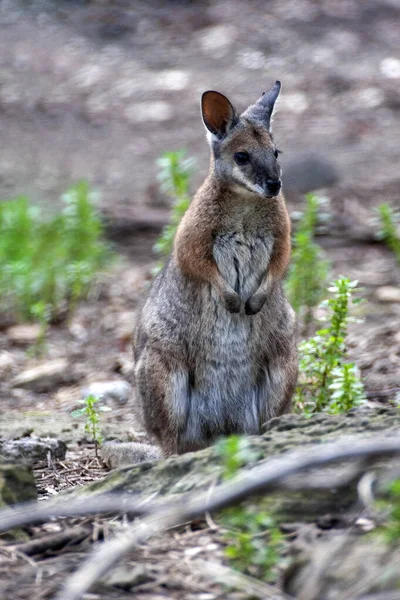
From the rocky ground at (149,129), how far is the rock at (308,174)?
0.05ft

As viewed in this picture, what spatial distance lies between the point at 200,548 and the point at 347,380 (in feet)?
6.54

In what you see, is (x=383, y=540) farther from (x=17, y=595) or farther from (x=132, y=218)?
(x=132, y=218)

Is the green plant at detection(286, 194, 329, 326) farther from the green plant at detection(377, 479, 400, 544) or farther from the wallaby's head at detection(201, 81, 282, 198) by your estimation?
the green plant at detection(377, 479, 400, 544)

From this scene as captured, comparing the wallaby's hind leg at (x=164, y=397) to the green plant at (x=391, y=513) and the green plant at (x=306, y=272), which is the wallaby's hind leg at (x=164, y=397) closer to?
the green plant at (x=306, y=272)

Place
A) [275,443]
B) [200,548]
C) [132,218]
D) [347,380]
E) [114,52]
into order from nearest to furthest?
[200,548], [275,443], [347,380], [132,218], [114,52]

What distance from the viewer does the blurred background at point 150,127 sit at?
7.90 meters

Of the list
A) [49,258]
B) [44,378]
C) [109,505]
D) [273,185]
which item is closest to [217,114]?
[273,185]

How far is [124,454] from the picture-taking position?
495cm

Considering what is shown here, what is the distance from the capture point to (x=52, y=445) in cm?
518

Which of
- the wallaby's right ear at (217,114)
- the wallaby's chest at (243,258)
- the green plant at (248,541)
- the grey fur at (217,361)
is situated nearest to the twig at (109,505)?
the green plant at (248,541)

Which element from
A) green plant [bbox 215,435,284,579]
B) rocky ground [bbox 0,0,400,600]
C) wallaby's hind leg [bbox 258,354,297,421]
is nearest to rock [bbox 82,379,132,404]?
rocky ground [bbox 0,0,400,600]

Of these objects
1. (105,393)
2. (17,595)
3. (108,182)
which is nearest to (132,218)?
(108,182)

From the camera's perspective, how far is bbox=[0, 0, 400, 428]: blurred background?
7.90 m

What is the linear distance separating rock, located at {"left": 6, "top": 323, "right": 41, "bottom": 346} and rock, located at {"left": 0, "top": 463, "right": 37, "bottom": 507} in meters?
4.24
